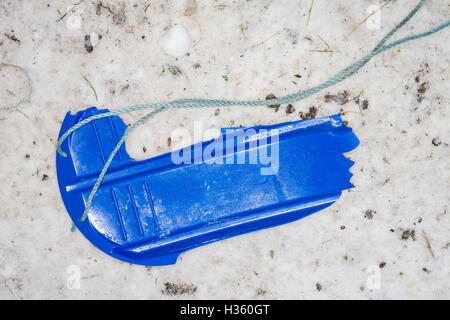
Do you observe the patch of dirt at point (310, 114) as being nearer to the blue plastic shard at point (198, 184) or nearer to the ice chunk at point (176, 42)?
the blue plastic shard at point (198, 184)

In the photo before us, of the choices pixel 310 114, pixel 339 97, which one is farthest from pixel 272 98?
pixel 339 97

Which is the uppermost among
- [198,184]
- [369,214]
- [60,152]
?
[60,152]

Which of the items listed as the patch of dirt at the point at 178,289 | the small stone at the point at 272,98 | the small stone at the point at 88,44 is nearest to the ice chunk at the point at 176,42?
the small stone at the point at 88,44

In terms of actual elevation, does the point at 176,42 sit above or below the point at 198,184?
above

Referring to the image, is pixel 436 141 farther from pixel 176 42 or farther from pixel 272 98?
pixel 176 42

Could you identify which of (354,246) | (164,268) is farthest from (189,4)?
(354,246)

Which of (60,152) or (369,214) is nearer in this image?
(60,152)
